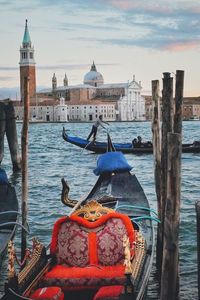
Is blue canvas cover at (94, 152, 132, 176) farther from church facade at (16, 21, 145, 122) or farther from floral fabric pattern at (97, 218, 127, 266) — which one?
church facade at (16, 21, 145, 122)

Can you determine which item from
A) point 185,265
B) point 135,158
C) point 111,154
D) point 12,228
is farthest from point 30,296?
point 135,158

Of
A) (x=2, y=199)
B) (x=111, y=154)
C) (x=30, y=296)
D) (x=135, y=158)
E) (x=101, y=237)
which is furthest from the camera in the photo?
(x=135, y=158)

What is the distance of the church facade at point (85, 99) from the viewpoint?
65.2m

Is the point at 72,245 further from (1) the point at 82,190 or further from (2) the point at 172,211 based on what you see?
(1) the point at 82,190

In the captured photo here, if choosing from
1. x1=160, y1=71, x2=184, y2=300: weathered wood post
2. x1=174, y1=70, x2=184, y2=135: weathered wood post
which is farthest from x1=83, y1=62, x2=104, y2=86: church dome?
x1=160, y1=71, x2=184, y2=300: weathered wood post

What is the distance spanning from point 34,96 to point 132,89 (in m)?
11.0

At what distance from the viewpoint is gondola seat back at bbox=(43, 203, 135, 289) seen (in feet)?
10.7

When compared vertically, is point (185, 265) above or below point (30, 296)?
below

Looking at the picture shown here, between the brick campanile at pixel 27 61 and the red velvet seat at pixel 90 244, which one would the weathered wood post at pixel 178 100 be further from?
the brick campanile at pixel 27 61

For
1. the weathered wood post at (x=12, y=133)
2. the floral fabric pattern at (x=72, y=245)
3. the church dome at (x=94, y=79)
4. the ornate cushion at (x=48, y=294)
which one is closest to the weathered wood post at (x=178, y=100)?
the floral fabric pattern at (x=72, y=245)

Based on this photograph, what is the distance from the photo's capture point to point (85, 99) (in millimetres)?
67938

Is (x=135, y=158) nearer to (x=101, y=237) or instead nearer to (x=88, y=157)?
(x=88, y=157)

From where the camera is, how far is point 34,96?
223ft

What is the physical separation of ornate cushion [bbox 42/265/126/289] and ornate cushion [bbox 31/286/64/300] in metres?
0.08
